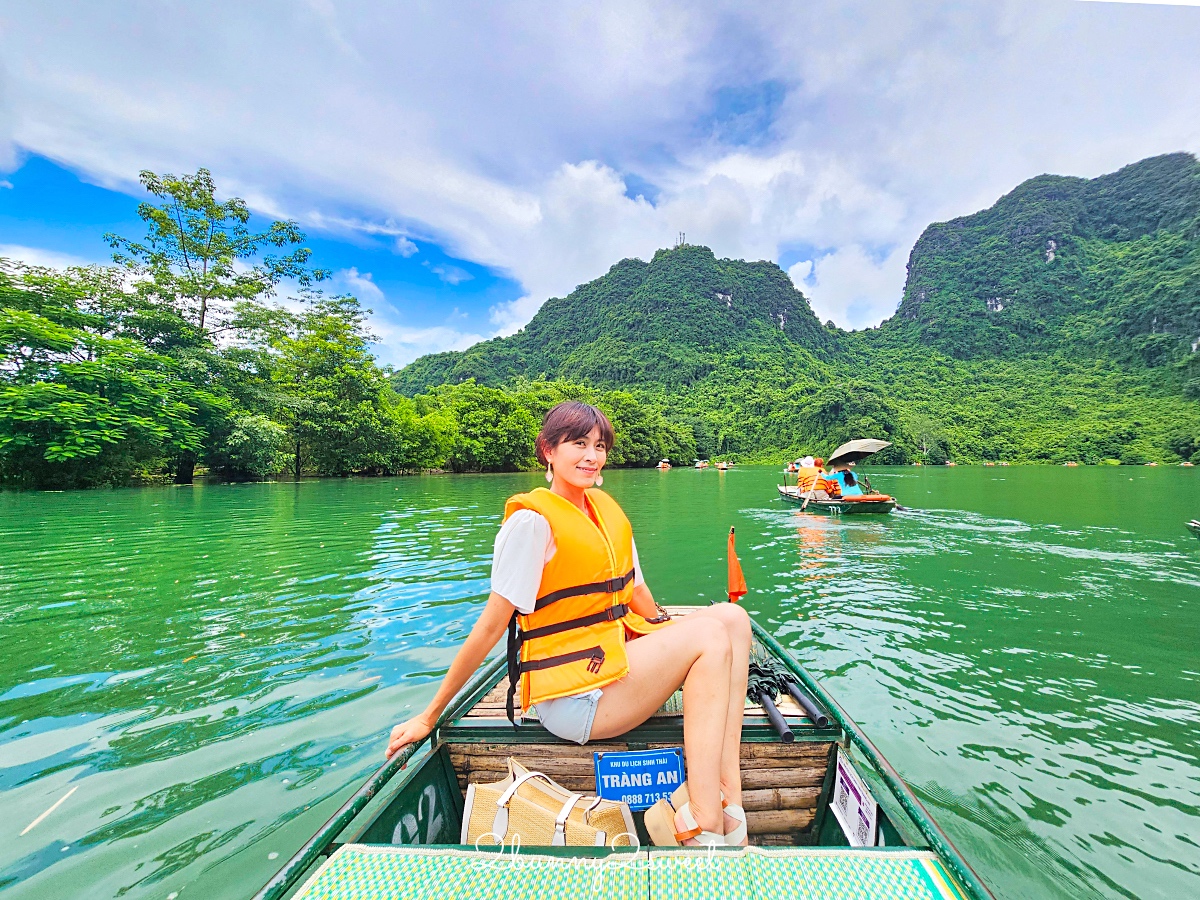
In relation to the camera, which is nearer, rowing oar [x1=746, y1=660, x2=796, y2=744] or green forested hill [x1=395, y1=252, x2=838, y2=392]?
rowing oar [x1=746, y1=660, x2=796, y2=744]

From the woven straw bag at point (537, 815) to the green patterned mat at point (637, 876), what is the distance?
1.59 feet

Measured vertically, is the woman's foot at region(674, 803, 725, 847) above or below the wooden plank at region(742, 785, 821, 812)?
above

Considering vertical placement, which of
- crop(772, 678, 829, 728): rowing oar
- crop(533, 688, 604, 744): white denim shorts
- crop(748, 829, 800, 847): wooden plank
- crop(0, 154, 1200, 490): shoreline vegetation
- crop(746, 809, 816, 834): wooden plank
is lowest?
crop(748, 829, 800, 847): wooden plank

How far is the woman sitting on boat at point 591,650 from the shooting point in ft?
5.74

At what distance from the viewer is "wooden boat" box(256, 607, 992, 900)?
1232 millimetres

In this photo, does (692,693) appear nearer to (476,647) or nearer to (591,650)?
(591,650)

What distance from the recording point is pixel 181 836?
8.48 feet

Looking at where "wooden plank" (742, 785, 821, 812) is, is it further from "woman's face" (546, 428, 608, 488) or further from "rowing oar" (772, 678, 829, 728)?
"woman's face" (546, 428, 608, 488)

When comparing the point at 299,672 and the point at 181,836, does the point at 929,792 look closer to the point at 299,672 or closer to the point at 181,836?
the point at 181,836

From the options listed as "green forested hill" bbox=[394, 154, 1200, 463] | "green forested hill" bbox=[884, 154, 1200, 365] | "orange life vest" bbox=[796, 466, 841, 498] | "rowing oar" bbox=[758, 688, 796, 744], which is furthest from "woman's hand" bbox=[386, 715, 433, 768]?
"green forested hill" bbox=[884, 154, 1200, 365]

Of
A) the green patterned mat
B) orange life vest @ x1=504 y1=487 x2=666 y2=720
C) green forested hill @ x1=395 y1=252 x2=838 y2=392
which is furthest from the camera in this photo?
green forested hill @ x1=395 y1=252 x2=838 y2=392

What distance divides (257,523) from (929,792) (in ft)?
47.6

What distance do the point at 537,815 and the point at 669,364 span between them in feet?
360

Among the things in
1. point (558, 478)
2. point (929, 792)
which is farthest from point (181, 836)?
point (929, 792)
